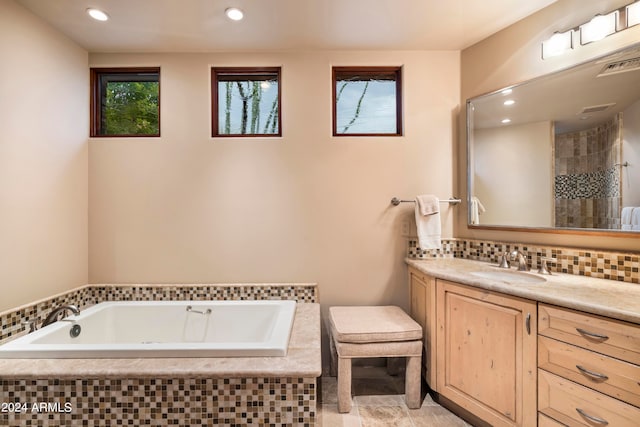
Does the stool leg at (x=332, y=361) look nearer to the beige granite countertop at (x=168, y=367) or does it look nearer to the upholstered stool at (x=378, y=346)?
the upholstered stool at (x=378, y=346)

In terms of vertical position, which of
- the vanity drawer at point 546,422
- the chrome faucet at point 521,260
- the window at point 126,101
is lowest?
the vanity drawer at point 546,422

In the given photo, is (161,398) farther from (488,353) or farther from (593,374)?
(593,374)

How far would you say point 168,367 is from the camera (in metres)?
1.26

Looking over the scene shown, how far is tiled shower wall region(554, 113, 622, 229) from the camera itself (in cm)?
157

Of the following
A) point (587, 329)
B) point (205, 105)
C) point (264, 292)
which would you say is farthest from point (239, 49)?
point (587, 329)

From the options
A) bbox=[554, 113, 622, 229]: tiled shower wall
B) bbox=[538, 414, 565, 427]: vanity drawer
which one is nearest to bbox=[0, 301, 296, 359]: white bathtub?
bbox=[538, 414, 565, 427]: vanity drawer

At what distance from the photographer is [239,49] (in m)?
2.22

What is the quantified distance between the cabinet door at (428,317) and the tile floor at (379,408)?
17 centimetres

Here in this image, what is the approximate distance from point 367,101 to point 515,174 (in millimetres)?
1267

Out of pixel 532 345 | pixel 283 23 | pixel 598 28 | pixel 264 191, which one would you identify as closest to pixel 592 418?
pixel 532 345

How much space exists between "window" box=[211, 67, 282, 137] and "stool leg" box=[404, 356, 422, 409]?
1.96m

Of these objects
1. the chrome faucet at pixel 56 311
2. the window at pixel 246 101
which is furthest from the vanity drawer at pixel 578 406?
the chrome faucet at pixel 56 311

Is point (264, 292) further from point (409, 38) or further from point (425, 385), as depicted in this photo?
point (409, 38)

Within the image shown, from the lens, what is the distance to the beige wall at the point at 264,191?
223cm
